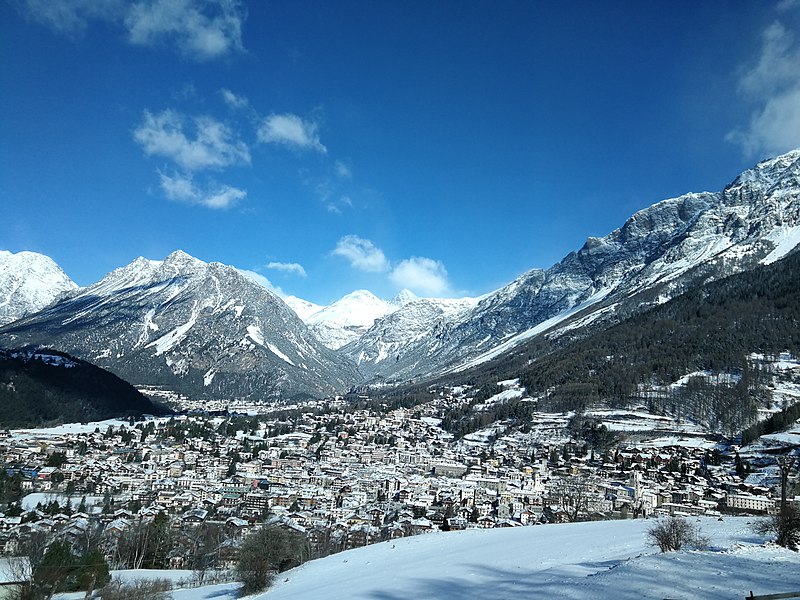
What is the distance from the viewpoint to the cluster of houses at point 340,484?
5572cm

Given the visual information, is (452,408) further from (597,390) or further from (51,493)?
(51,493)

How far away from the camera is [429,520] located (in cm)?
5647

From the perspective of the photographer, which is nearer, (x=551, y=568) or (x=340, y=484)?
(x=551, y=568)

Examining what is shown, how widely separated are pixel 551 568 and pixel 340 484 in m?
66.5

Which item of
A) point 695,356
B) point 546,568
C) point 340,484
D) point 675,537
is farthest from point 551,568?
Result: point 695,356

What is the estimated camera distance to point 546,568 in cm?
2150

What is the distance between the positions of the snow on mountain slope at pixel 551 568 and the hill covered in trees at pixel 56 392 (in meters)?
134

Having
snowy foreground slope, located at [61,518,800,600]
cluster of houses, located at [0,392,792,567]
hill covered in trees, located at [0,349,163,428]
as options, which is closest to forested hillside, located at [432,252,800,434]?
cluster of houses, located at [0,392,792,567]

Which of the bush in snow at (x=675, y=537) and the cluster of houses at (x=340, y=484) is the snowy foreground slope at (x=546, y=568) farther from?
the cluster of houses at (x=340, y=484)

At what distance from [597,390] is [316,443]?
71.4 metres

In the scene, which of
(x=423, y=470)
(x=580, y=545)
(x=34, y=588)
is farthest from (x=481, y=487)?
(x=34, y=588)

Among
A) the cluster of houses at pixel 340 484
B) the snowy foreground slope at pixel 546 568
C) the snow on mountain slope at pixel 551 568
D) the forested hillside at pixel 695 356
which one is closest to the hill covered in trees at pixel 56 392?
the cluster of houses at pixel 340 484

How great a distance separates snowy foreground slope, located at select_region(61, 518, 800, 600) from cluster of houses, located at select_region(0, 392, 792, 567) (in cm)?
1393

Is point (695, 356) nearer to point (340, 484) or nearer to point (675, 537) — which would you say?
point (340, 484)
